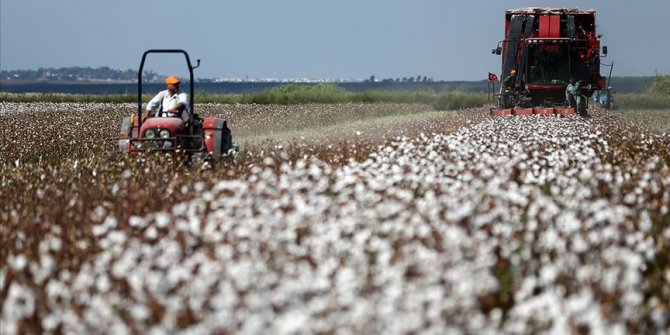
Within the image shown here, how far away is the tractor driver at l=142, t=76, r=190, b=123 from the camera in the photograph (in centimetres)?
1611

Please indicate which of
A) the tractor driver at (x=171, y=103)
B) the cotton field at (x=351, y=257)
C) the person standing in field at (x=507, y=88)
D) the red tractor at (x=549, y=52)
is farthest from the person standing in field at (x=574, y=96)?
the cotton field at (x=351, y=257)

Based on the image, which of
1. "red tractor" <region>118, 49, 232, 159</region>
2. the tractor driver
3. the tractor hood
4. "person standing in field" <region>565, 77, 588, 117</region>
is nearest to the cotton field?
"red tractor" <region>118, 49, 232, 159</region>

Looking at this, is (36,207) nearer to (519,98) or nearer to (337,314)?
(337,314)

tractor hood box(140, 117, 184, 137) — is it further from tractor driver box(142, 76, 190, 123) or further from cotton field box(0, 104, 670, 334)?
cotton field box(0, 104, 670, 334)

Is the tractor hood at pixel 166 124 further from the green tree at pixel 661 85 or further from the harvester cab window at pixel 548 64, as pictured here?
the green tree at pixel 661 85

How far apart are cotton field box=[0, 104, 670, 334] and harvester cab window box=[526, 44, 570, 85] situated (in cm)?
2202

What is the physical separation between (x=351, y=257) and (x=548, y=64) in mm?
27304

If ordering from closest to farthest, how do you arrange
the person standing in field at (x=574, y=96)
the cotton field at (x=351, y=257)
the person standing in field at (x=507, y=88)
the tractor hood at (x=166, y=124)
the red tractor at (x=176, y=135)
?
the cotton field at (x=351, y=257) < the red tractor at (x=176, y=135) < the tractor hood at (x=166, y=124) < the person standing in field at (x=574, y=96) < the person standing in field at (x=507, y=88)

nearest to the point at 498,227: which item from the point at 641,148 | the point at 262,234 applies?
the point at 262,234


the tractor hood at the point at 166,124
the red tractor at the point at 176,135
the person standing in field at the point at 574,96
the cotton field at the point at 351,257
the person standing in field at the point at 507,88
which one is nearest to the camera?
the cotton field at the point at 351,257

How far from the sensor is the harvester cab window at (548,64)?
33156mm

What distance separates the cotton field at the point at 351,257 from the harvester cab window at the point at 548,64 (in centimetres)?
2202

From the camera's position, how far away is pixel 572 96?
32.2 m

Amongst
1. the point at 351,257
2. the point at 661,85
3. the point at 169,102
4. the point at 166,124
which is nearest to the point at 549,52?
the point at 169,102
